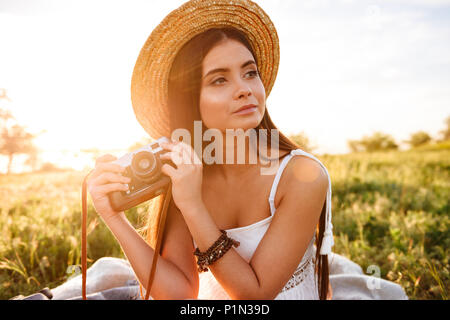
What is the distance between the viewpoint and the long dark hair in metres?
1.95

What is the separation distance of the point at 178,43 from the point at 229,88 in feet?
1.73

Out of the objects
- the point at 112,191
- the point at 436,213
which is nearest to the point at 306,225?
the point at 112,191

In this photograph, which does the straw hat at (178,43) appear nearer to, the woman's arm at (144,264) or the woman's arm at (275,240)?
the woman's arm at (144,264)

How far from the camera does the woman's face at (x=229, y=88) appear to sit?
1772 mm

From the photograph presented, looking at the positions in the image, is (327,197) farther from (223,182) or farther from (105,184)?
(105,184)

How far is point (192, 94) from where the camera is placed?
2000mm

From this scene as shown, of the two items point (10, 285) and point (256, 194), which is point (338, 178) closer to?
point (256, 194)

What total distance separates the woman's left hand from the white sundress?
511mm

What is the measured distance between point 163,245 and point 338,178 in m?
4.97

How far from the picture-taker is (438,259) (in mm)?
3211

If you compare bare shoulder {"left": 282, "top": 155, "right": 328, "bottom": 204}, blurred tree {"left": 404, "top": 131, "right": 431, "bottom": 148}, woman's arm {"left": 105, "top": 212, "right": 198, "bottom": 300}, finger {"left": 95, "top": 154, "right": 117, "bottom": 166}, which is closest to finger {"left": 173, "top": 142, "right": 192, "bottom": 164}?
finger {"left": 95, "top": 154, "right": 117, "bottom": 166}

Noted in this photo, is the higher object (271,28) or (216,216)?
(271,28)

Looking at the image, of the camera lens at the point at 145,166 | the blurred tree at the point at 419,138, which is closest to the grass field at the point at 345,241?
the camera lens at the point at 145,166
